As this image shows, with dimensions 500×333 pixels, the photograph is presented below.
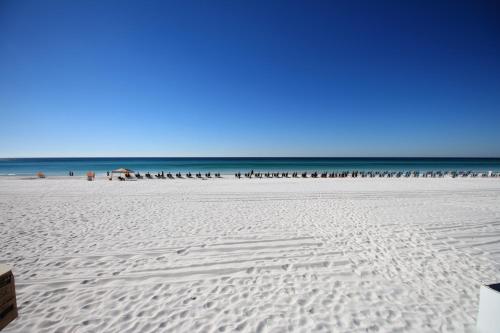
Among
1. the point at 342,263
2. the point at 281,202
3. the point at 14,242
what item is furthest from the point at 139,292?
the point at 281,202

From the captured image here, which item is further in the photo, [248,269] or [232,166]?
[232,166]

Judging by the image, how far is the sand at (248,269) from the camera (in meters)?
3.32

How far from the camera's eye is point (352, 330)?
312 centimetres

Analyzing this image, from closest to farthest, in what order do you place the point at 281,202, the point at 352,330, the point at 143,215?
the point at 352,330 → the point at 143,215 → the point at 281,202

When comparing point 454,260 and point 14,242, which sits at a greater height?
point 14,242

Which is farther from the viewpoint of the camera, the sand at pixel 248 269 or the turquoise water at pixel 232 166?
the turquoise water at pixel 232 166

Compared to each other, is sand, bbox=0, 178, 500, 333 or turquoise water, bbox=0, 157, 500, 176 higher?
turquoise water, bbox=0, 157, 500, 176

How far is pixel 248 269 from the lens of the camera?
4711 millimetres

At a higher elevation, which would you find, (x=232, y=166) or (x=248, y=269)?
(x=232, y=166)

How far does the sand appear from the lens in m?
3.32

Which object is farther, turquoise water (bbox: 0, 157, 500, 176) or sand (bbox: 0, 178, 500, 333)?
turquoise water (bbox: 0, 157, 500, 176)

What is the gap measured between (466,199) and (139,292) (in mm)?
16921

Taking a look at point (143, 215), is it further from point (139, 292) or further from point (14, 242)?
point (139, 292)

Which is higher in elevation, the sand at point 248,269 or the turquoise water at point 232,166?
the turquoise water at point 232,166
